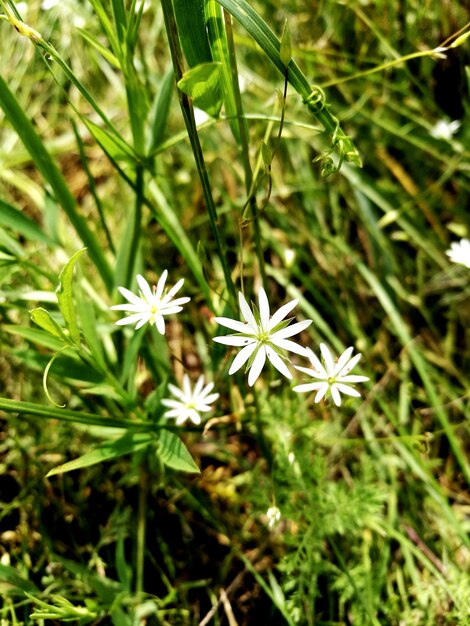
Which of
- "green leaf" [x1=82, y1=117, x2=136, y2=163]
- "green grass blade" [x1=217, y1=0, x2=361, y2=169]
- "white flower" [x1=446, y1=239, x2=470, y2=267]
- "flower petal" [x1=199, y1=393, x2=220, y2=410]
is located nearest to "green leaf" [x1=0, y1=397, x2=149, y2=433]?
"flower petal" [x1=199, y1=393, x2=220, y2=410]

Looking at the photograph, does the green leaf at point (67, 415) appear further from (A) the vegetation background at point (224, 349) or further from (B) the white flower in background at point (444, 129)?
(B) the white flower in background at point (444, 129)

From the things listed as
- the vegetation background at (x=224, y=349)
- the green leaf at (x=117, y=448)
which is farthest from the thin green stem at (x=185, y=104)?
the green leaf at (x=117, y=448)

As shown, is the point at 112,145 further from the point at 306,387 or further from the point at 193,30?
the point at 306,387

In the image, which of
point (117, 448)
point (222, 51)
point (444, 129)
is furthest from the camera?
point (444, 129)

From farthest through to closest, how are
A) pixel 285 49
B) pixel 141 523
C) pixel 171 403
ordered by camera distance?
pixel 141 523 → pixel 171 403 → pixel 285 49

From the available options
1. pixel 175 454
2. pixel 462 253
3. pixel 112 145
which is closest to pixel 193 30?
pixel 112 145

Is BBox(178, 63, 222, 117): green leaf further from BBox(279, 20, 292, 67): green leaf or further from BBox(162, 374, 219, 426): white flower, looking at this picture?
BBox(162, 374, 219, 426): white flower
